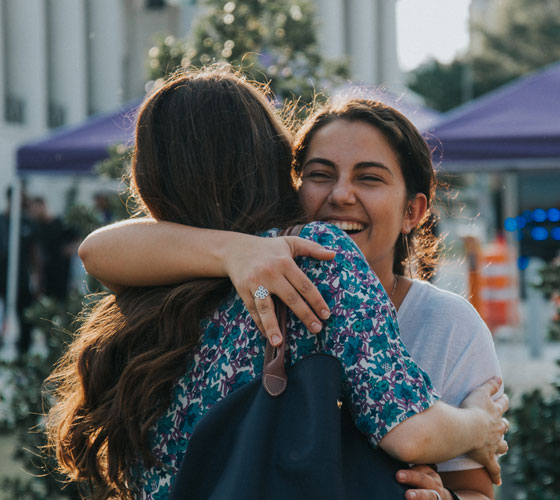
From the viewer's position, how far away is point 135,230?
1878 millimetres

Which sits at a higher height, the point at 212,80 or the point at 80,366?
the point at 212,80

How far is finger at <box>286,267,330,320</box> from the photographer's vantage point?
59.2 inches

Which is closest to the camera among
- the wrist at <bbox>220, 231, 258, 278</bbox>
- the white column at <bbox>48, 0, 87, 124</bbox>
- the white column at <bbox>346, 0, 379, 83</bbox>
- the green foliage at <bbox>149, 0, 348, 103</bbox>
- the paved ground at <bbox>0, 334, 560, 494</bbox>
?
the wrist at <bbox>220, 231, 258, 278</bbox>

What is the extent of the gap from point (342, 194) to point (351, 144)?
17 centimetres

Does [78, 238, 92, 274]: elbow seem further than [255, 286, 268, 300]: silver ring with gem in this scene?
Yes

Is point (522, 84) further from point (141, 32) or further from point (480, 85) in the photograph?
point (480, 85)

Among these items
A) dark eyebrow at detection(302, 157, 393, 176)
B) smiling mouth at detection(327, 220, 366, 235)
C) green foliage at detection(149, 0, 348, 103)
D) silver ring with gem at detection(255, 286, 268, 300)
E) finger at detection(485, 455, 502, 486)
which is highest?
green foliage at detection(149, 0, 348, 103)

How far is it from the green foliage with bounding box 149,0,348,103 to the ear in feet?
9.60

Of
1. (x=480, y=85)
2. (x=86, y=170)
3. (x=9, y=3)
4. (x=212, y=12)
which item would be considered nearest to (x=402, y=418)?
(x=212, y=12)

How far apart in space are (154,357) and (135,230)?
36 cm

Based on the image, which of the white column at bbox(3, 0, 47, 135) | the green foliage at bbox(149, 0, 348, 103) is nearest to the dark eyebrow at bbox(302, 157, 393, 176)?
the green foliage at bbox(149, 0, 348, 103)

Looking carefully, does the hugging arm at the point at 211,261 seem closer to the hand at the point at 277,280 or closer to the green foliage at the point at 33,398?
the hand at the point at 277,280

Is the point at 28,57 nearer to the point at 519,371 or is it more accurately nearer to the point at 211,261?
the point at 519,371

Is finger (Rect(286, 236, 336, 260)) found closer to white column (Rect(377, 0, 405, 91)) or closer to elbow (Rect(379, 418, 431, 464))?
elbow (Rect(379, 418, 431, 464))
